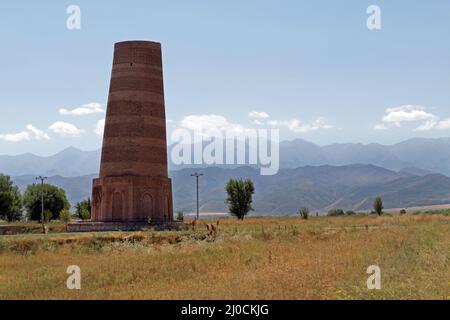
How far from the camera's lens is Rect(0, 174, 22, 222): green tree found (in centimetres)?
8134

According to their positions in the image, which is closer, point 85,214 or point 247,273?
point 247,273

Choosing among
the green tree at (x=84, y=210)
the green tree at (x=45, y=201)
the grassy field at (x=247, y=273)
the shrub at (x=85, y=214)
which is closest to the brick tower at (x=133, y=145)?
the grassy field at (x=247, y=273)

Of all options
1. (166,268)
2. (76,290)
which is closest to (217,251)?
(166,268)

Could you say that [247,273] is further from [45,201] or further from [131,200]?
[45,201]

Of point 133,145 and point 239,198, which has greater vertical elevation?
point 133,145

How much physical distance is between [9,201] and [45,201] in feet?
18.2

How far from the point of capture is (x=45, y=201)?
86125mm

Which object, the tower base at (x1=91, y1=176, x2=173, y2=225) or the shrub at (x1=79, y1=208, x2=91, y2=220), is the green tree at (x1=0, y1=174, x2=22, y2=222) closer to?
the shrub at (x1=79, y1=208, x2=91, y2=220)

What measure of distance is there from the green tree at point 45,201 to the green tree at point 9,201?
4.10 ft

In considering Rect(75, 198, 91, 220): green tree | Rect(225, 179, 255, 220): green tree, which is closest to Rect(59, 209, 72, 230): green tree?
Rect(75, 198, 91, 220): green tree

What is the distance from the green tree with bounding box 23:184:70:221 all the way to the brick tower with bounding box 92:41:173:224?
3597 cm

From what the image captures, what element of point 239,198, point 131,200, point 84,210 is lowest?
point 84,210

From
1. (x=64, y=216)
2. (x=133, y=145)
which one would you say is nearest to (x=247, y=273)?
(x=133, y=145)
